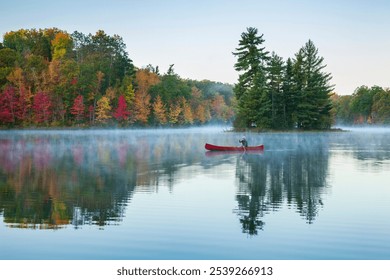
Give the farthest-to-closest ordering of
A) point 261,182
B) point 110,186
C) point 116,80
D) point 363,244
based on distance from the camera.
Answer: point 116,80 → point 261,182 → point 110,186 → point 363,244

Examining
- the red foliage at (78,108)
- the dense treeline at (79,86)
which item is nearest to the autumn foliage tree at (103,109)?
the dense treeline at (79,86)

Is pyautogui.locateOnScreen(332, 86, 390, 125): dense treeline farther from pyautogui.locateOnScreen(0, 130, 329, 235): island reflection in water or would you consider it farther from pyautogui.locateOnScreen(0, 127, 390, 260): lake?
pyautogui.locateOnScreen(0, 127, 390, 260): lake

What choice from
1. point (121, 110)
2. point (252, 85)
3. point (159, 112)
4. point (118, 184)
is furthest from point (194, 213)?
point (159, 112)

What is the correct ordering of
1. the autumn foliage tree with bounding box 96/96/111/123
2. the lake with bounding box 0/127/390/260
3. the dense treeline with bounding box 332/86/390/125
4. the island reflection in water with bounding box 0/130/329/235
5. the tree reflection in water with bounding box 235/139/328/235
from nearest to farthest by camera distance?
the lake with bounding box 0/127/390/260 < the island reflection in water with bounding box 0/130/329/235 < the tree reflection in water with bounding box 235/139/328/235 < the autumn foliage tree with bounding box 96/96/111/123 < the dense treeline with bounding box 332/86/390/125

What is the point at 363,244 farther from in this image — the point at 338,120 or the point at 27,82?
the point at 338,120

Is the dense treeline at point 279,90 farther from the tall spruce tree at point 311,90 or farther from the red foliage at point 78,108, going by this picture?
the red foliage at point 78,108

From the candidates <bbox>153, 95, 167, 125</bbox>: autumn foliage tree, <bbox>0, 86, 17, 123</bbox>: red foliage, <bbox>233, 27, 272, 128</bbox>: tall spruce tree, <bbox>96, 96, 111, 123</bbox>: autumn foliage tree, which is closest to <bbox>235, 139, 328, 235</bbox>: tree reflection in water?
<bbox>233, 27, 272, 128</bbox>: tall spruce tree

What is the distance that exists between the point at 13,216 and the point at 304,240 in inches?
332

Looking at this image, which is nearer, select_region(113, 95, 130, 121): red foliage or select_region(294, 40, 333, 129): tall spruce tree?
select_region(294, 40, 333, 129): tall spruce tree

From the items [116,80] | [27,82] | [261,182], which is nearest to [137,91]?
[116,80]

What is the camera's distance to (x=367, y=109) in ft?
490

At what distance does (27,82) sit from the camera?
3688 inches

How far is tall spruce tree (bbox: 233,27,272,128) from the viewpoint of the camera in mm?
77562

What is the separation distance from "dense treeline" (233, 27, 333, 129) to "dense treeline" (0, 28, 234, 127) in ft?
88.3
